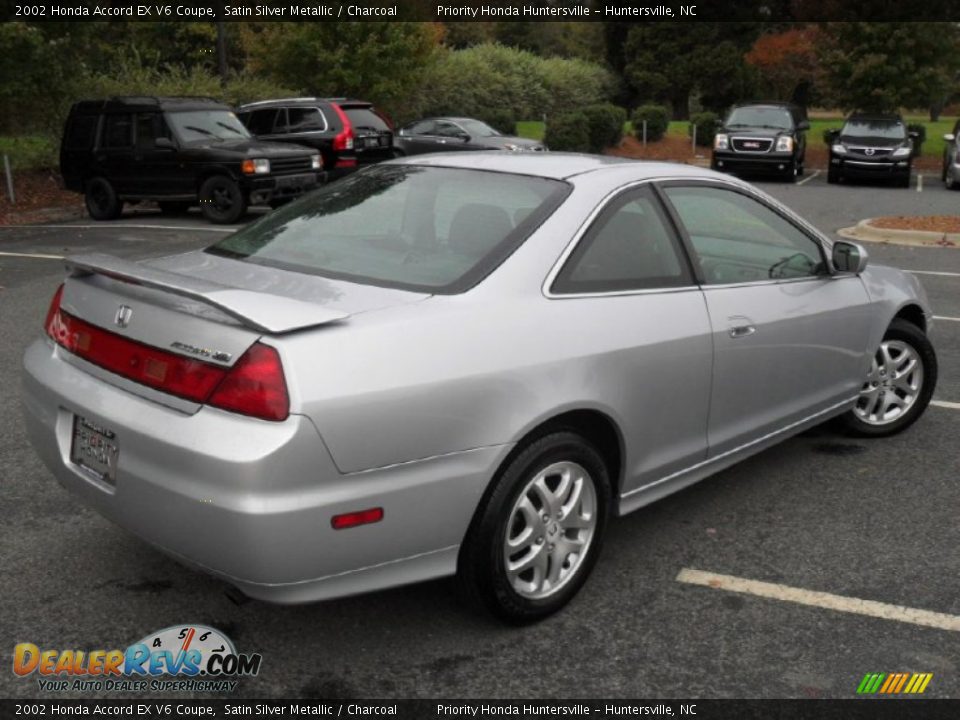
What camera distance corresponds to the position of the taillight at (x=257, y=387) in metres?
2.77

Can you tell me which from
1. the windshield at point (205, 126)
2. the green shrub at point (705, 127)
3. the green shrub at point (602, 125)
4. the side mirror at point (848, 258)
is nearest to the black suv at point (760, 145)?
the green shrub at point (602, 125)

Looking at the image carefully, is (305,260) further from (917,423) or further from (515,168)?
(917,423)

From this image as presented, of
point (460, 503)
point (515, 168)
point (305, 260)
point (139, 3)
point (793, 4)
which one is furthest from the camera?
point (793, 4)

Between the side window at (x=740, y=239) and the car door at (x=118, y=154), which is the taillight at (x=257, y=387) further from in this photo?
the car door at (x=118, y=154)

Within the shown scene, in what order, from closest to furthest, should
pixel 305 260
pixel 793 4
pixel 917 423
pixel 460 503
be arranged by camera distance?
pixel 460 503
pixel 305 260
pixel 917 423
pixel 793 4

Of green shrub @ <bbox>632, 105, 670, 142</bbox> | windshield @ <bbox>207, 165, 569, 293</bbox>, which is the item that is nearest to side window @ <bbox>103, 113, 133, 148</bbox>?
windshield @ <bbox>207, 165, 569, 293</bbox>

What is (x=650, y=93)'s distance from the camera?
144 ft

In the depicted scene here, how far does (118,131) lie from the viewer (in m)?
16.1

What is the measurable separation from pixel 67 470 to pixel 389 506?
1.16 meters

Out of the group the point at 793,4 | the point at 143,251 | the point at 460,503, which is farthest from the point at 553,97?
the point at 460,503

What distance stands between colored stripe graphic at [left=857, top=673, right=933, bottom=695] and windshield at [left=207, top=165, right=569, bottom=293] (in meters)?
1.75

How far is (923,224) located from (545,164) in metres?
11.9

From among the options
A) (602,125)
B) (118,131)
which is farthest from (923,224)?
(602,125)

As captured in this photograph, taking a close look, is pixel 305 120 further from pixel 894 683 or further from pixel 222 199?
pixel 894 683
